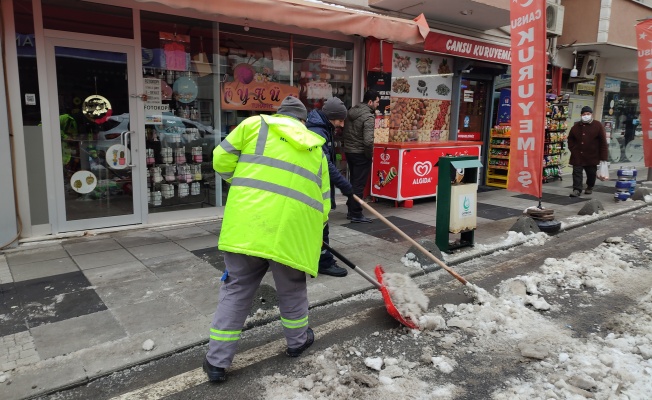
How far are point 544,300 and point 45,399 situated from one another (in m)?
4.12

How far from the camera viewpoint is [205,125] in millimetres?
7164

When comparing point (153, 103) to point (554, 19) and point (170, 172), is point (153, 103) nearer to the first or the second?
point (170, 172)

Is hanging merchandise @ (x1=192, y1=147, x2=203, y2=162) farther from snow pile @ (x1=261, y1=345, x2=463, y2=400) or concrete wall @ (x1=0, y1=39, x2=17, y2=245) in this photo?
snow pile @ (x1=261, y1=345, x2=463, y2=400)

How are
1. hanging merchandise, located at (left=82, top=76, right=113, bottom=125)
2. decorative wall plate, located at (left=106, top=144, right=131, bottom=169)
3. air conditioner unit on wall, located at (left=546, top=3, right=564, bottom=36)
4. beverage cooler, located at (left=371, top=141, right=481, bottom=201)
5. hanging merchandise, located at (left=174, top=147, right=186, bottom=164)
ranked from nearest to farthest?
hanging merchandise, located at (left=82, top=76, right=113, bottom=125) → decorative wall plate, located at (left=106, top=144, right=131, bottom=169) → hanging merchandise, located at (left=174, top=147, right=186, bottom=164) → beverage cooler, located at (left=371, top=141, right=481, bottom=201) → air conditioner unit on wall, located at (left=546, top=3, right=564, bottom=36)

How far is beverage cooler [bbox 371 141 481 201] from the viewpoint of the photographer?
26.9 ft

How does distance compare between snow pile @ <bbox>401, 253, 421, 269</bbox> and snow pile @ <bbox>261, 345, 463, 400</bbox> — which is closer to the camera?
snow pile @ <bbox>261, 345, 463, 400</bbox>

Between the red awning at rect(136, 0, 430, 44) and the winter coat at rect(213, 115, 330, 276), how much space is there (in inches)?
125

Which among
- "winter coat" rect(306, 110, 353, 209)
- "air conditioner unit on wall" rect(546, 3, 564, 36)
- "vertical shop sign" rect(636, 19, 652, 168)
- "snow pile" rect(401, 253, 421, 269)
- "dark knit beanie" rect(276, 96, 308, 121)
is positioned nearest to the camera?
"dark knit beanie" rect(276, 96, 308, 121)

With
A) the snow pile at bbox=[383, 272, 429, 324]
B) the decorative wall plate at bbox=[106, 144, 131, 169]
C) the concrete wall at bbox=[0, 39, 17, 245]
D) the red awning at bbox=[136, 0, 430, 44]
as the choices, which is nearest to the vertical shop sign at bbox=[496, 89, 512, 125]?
the red awning at bbox=[136, 0, 430, 44]

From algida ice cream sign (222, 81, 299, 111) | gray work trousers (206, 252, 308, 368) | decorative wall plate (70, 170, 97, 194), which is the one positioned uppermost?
algida ice cream sign (222, 81, 299, 111)

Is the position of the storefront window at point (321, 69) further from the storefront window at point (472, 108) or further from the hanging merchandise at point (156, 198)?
the storefront window at point (472, 108)

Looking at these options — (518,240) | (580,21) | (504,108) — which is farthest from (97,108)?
(580,21)

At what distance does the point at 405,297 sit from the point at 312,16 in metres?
4.23

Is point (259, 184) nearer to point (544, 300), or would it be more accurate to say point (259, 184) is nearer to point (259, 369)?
point (259, 369)
